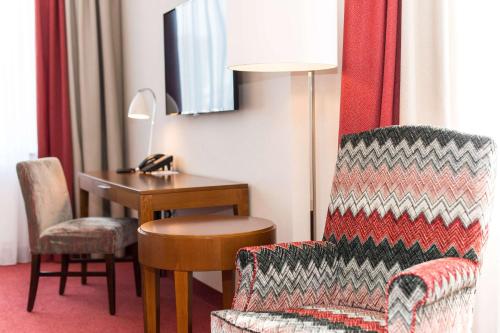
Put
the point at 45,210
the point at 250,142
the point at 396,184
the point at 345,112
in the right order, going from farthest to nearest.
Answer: the point at 45,210 → the point at 250,142 → the point at 345,112 → the point at 396,184

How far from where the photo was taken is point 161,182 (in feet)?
11.5

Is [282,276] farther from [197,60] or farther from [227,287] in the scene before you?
[197,60]

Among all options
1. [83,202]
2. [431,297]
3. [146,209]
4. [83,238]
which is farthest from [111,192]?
[431,297]

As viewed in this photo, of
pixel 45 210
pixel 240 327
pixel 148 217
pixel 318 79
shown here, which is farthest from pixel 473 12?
pixel 45 210

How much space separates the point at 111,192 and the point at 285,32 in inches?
68.2

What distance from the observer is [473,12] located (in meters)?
2.24

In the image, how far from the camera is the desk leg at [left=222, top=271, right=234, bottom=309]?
278cm

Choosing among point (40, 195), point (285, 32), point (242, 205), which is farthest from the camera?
point (40, 195)

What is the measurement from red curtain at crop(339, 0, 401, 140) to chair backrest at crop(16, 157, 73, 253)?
1.94 m

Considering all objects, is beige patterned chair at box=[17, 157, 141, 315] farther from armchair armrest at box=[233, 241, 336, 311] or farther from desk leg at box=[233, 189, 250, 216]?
A: armchair armrest at box=[233, 241, 336, 311]

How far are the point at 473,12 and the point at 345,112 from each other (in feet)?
1.94

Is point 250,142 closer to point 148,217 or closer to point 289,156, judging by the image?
point 289,156

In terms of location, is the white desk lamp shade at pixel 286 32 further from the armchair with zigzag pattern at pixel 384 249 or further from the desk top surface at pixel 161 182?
the desk top surface at pixel 161 182

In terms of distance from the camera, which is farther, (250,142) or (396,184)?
(250,142)
